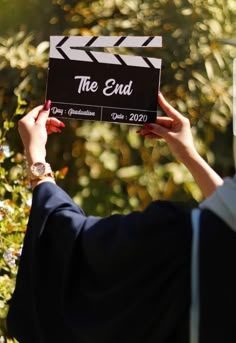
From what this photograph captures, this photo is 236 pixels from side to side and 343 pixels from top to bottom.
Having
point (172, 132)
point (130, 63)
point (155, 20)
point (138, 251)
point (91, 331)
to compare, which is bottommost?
point (91, 331)

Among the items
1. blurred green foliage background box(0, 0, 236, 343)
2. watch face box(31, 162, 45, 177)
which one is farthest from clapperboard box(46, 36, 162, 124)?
blurred green foliage background box(0, 0, 236, 343)

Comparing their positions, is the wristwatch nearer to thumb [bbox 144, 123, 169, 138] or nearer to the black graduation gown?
the black graduation gown

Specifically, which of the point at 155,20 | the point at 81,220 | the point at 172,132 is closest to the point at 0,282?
the point at 172,132

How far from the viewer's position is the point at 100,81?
2.38 m

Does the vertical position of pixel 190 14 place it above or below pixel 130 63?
above

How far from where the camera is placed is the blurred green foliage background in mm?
4492

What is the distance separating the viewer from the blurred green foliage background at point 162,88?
4.49 metres

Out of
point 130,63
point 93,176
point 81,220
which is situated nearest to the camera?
point 81,220

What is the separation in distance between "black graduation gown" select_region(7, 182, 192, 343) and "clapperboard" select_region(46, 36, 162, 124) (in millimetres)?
407

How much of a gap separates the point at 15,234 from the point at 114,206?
1.25m

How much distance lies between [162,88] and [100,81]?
2.32m

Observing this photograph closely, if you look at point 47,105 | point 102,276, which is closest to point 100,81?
point 47,105

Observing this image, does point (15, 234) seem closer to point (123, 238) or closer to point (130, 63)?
point (130, 63)

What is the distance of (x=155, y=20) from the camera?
4.75 meters
